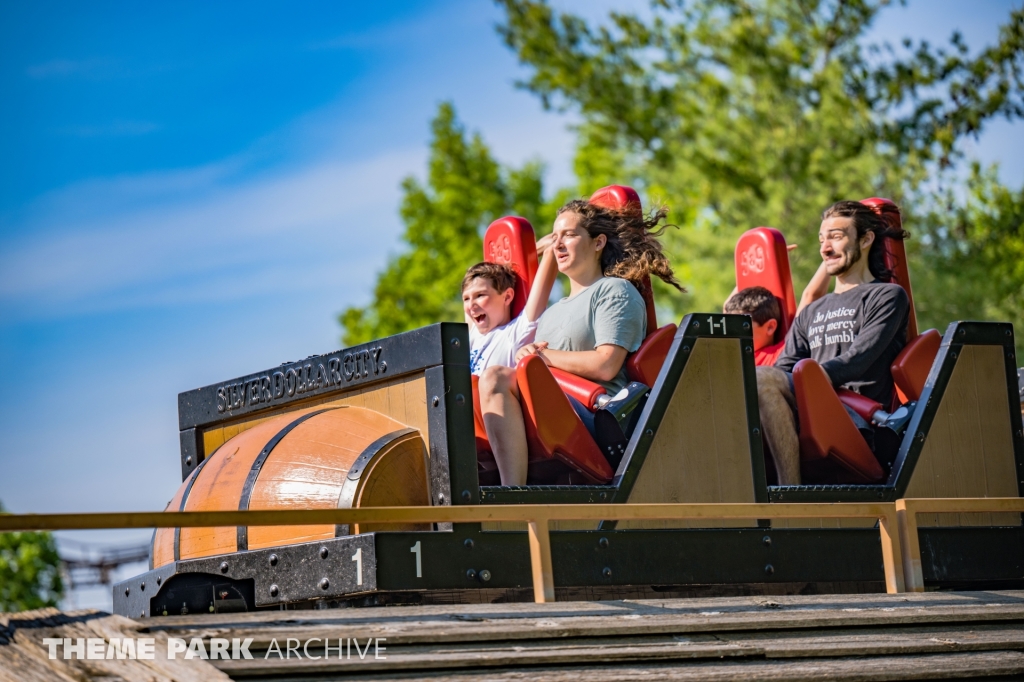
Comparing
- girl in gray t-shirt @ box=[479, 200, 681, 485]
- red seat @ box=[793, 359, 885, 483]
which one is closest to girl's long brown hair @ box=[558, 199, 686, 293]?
girl in gray t-shirt @ box=[479, 200, 681, 485]

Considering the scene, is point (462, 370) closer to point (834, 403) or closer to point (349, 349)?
point (349, 349)

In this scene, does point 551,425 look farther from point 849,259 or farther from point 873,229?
point 873,229

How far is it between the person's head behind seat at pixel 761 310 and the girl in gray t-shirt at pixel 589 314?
1289mm

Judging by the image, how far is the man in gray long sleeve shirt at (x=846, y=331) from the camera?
538 centimetres

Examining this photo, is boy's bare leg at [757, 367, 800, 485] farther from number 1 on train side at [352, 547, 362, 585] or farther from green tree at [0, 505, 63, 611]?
green tree at [0, 505, 63, 611]

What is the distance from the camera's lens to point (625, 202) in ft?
20.3

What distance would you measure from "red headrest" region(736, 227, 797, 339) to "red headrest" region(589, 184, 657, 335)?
4.28ft

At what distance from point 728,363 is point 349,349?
143cm

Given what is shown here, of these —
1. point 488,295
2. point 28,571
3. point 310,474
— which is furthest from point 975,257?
point 28,571

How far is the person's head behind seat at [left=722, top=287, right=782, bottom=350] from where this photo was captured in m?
7.10

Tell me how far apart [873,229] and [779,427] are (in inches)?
63.0

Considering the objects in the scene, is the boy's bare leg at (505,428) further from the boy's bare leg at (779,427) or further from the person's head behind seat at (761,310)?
the person's head behind seat at (761,310)

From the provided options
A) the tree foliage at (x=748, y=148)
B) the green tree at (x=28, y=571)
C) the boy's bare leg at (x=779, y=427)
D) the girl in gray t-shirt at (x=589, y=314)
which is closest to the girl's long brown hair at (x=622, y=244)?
the girl in gray t-shirt at (x=589, y=314)

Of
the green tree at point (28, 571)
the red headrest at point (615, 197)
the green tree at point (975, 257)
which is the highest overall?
the green tree at point (975, 257)
